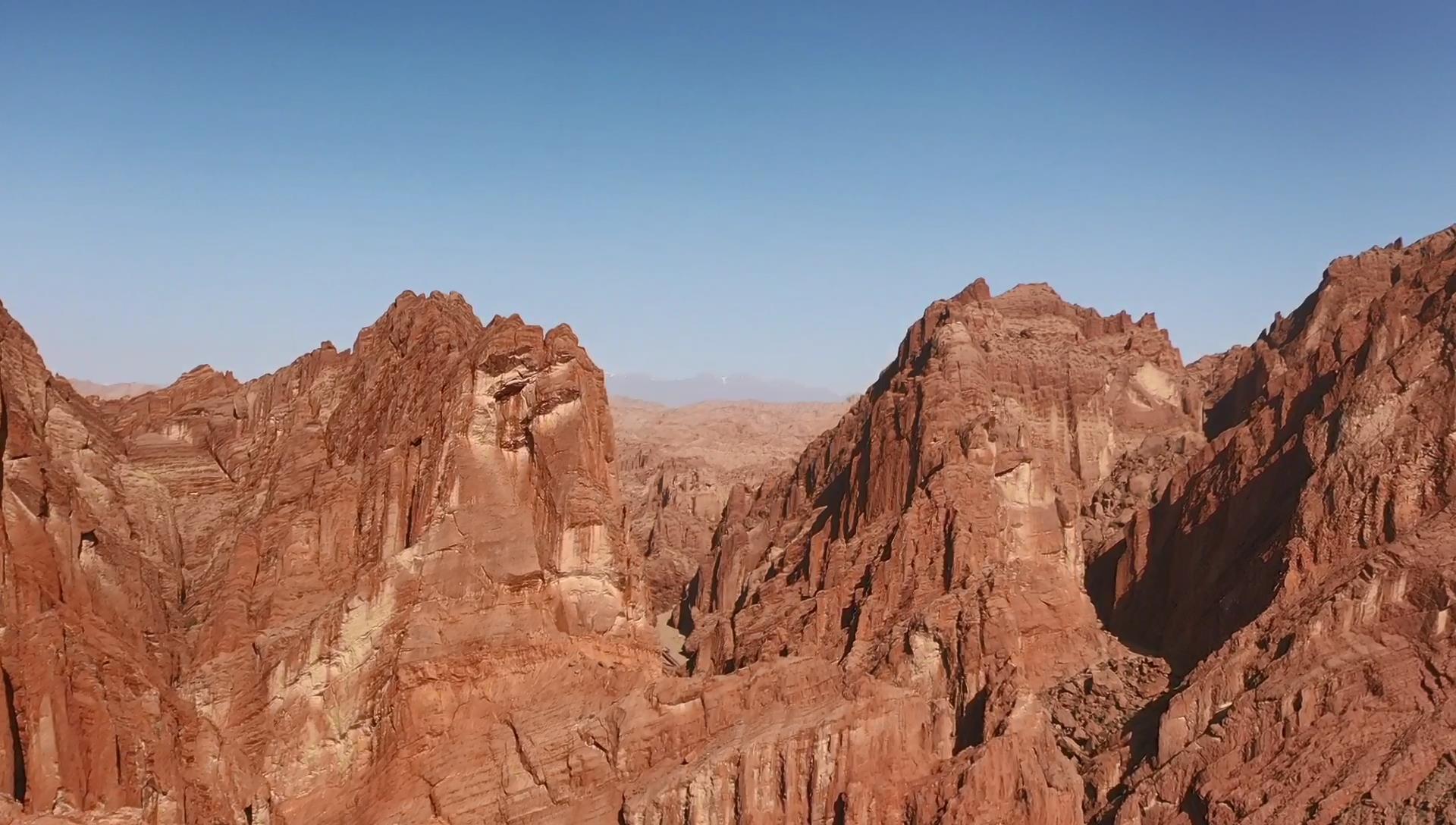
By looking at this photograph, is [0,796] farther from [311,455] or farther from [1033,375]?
[1033,375]

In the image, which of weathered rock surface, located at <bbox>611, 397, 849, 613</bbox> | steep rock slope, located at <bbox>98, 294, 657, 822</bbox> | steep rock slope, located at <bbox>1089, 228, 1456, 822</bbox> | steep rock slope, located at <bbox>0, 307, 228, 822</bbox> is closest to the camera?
steep rock slope, located at <bbox>0, 307, 228, 822</bbox>

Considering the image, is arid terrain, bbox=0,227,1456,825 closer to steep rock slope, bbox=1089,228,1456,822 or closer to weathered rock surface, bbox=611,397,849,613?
steep rock slope, bbox=1089,228,1456,822

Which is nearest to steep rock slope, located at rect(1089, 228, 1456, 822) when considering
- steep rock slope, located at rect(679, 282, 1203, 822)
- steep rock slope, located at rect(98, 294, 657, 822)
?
steep rock slope, located at rect(679, 282, 1203, 822)

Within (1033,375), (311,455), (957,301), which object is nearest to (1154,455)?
(1033,375)

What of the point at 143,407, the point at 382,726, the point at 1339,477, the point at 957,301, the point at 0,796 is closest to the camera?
the point at 0,796

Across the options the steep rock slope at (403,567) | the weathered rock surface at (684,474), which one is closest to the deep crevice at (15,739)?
the steep rock slope at (403,567)

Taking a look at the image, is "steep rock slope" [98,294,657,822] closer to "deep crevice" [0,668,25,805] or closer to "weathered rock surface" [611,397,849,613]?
"deep crevice" [0,668,25,805]

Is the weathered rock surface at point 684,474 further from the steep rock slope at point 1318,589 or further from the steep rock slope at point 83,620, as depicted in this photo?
the steep rock slope at point 83,620

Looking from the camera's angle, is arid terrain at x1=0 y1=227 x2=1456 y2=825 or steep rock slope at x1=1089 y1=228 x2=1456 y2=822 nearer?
arid terrain at x1=0 y1=227 x2=1456 y2=825

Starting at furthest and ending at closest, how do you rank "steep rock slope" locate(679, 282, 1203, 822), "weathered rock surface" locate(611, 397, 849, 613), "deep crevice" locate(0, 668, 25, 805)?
"weathered rock surface" locate(611, 397, 849, 613) < "steep rock slope" locate(679, 282, 1203, 822) < "deep crevice" locate(0, 668, 25, 805)
